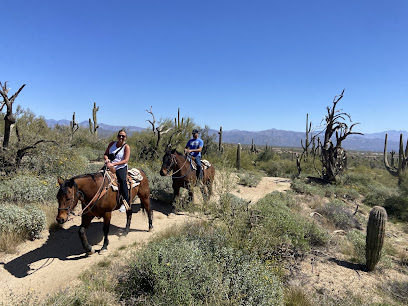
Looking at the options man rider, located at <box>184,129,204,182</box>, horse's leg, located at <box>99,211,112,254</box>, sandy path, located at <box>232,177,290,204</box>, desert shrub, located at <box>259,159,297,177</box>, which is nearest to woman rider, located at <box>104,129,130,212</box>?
horse's leg, located at <box>99,211,112,254</box>

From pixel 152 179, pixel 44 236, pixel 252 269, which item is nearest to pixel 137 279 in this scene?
pixel 252 269

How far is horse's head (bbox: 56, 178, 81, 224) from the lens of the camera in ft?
12.6

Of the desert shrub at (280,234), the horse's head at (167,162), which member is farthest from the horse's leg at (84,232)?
the desert shrub at (280,234)

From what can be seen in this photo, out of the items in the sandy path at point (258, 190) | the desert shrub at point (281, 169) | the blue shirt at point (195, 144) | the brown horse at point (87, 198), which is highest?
the blue shirt at point (195, 144)

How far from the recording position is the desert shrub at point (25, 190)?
Answer: 21.1 feet

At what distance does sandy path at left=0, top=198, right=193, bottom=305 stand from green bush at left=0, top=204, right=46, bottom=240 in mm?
247

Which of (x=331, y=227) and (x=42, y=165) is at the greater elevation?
(x=42, y=165)

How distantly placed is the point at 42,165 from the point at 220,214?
787 centimetres

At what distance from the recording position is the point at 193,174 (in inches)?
305

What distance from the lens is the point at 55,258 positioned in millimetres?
4695

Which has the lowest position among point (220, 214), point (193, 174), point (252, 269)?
point (252, 269)

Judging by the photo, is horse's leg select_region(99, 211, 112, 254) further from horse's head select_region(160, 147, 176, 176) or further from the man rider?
the man rider

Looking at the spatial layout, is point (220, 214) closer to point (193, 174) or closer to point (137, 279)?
point (137, 279)

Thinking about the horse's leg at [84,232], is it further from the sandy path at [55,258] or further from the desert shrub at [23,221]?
the desert shrub at [23,221]
